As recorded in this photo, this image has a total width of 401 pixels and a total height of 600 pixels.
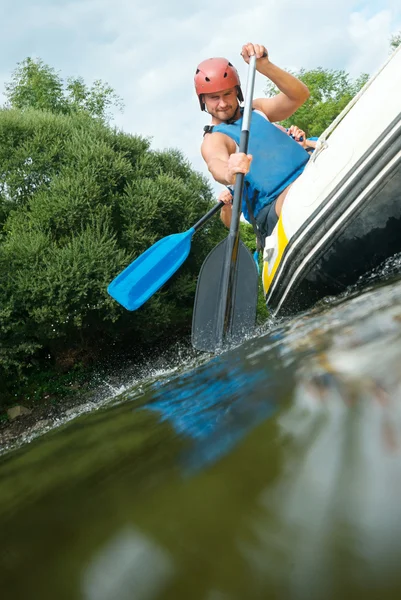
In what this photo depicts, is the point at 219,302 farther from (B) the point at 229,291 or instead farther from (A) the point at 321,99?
(A) the point at 321,99

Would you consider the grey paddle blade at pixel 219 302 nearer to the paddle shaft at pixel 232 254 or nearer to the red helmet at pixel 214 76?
the paddle shaft at pixel 232 254

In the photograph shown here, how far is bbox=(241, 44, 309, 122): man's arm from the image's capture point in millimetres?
3896

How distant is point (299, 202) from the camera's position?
10.5 ft

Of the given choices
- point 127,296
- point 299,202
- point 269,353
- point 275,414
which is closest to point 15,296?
point 127,296

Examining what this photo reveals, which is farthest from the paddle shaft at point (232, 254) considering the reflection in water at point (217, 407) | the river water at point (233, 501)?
the river water at point (233, 501)

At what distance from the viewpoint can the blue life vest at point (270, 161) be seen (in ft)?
12.2

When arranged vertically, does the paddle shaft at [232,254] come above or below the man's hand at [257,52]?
below

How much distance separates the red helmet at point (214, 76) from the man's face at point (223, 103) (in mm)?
74

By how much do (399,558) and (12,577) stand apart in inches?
18.5

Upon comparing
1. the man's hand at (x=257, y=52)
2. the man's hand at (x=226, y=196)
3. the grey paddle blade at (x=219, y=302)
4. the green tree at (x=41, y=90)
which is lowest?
the grey paddle blade at (x=219, y=302)

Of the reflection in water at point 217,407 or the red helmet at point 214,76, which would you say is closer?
the reflection in water at point 217,407

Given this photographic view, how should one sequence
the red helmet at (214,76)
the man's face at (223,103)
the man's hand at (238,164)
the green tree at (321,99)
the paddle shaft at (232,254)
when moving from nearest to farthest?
the man's hand at (238,164)
the paddle shaft at (232,254)
the red helmet at (214,76)
the man's face at (223,103)
the green tree at (321,99)

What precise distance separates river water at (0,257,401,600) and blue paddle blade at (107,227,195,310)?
3.03 m

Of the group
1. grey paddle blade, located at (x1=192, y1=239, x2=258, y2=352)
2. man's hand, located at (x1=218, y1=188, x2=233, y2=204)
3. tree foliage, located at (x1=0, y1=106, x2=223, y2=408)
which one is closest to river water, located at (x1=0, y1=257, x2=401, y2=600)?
grey paddle blade, located at (x1=192, y1=239, x2=258, y2=352)
